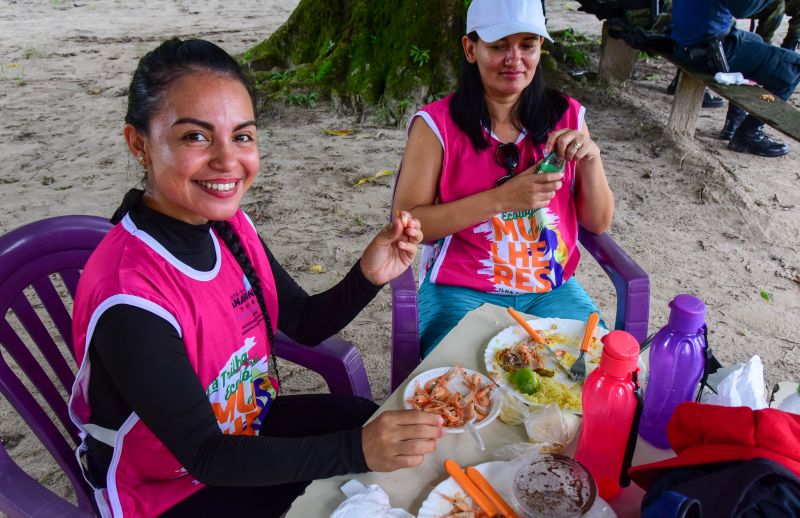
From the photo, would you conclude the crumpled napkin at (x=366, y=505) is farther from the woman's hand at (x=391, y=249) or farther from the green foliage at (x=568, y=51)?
the green foliage at (x=568, y=51)

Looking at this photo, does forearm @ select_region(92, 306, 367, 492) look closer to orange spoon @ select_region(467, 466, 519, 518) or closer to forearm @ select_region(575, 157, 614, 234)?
orange spoon @ select_region(467, 466, 519, 518)

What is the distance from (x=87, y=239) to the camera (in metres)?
1.77

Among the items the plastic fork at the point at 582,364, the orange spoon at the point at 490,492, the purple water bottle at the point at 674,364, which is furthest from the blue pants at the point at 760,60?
the orange spoon at the point at 490,492

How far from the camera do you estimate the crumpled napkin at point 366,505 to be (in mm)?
1114

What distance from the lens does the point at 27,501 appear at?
1280mm

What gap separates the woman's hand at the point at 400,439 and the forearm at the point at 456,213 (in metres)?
1.08

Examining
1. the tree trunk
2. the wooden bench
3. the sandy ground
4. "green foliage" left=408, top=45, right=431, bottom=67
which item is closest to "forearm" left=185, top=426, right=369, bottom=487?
the sandy ground

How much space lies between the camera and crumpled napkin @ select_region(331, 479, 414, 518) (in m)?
1.11

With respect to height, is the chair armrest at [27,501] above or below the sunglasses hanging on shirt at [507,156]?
below

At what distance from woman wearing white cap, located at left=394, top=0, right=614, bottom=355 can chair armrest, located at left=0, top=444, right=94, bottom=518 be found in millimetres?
1247

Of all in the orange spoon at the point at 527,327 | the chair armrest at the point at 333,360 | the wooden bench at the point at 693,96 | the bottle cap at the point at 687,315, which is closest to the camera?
the bottle cap at the point at 687,315

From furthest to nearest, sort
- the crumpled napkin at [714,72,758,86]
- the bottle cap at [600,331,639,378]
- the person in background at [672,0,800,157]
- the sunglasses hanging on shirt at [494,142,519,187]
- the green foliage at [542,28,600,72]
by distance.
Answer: the green foliage at [542,28,600,72] → the person in background at [672,0,800,157] → the crumpled napkin at [714,72,758,86] → the sunglasses hanging on shirt at [494,142,519,187] → the bottle cap at [600,331,639,378]

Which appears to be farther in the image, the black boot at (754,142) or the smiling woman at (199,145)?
the black boot at (754,142)

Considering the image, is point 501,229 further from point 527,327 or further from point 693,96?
point 693,96
